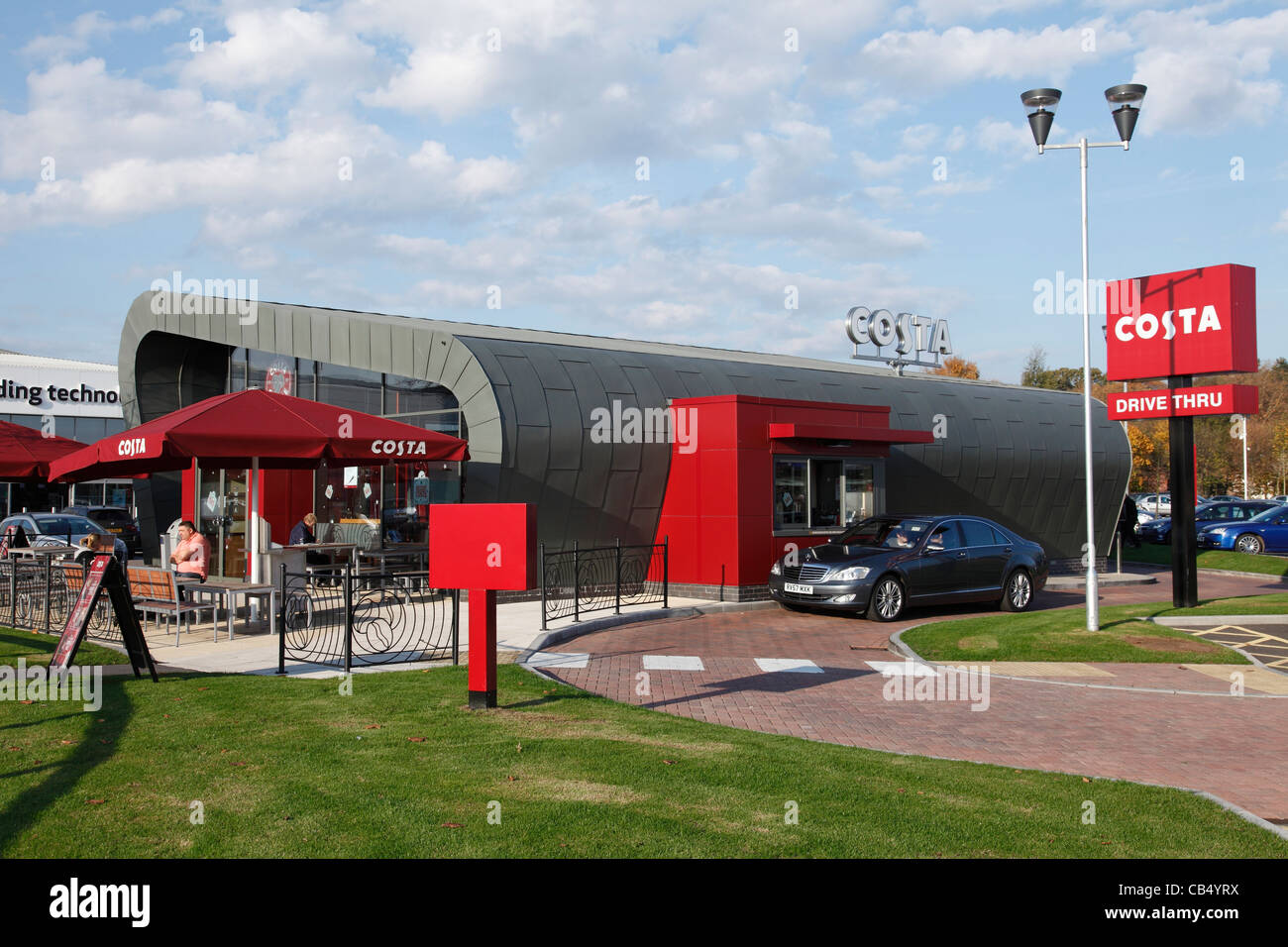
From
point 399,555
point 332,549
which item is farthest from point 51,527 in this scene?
point 399,555

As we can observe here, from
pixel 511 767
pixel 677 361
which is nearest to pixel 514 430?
pixel 677 361

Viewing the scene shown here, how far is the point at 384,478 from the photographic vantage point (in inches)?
728

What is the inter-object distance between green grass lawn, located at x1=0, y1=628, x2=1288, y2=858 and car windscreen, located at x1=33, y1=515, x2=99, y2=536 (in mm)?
18334

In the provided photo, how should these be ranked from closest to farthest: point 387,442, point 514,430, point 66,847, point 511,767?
point 66,847
point 511,767
point 387,442
point 514,430

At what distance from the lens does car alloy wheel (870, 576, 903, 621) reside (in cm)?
1555

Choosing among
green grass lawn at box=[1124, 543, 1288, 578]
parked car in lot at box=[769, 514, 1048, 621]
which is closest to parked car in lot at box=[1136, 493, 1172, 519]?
green grass lawn at box=[1124, 543, 1288, 578]

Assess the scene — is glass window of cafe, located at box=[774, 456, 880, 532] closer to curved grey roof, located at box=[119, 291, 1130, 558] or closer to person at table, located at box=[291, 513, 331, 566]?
curved grey roof, located at box=[119, 291, 1130, 558]

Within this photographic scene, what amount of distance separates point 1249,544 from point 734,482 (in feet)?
64.8

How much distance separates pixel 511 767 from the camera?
6.45m

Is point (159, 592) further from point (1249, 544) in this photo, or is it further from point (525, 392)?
point (1249, 544)

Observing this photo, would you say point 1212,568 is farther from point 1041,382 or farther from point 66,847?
point 1041,382

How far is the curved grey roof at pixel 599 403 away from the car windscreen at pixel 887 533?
3618 mm

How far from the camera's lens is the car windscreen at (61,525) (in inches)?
948
